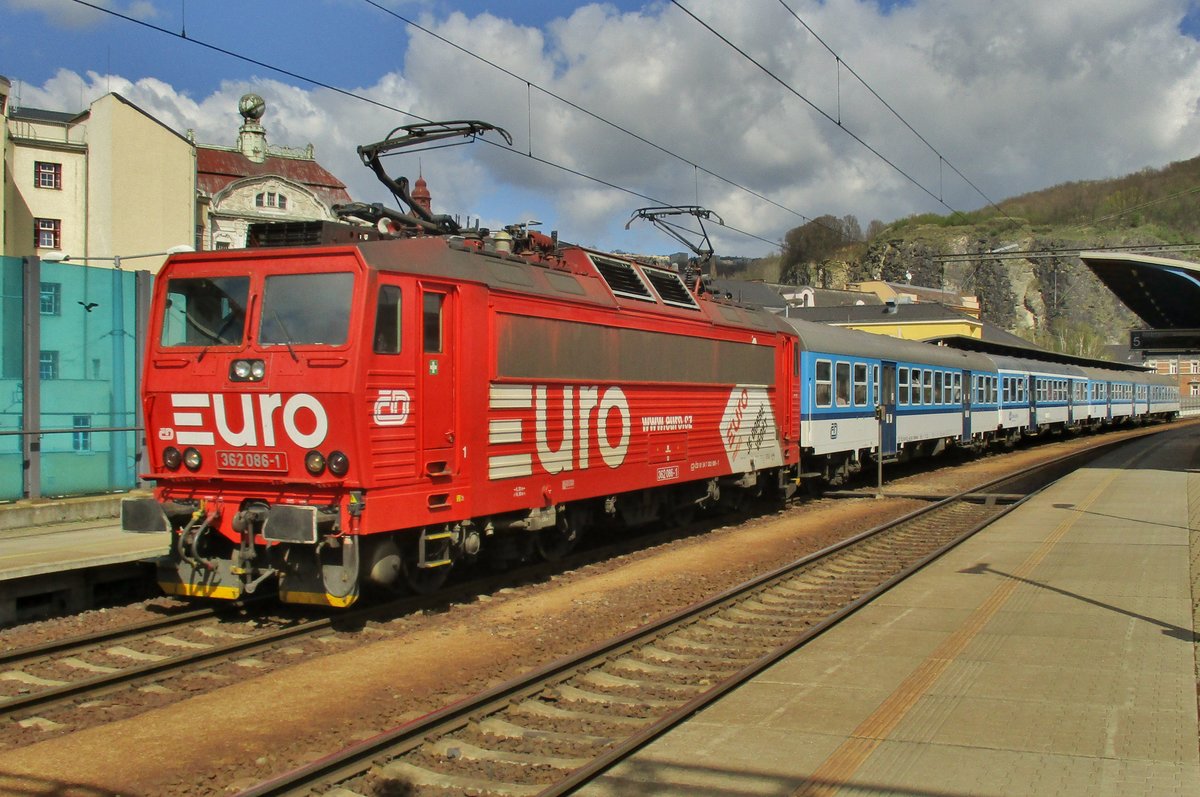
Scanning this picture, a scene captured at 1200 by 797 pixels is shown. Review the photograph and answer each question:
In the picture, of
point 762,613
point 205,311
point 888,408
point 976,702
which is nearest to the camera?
point 976,702

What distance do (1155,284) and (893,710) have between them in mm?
22985

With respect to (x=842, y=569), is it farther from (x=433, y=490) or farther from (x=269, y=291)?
(x=269, y=291)

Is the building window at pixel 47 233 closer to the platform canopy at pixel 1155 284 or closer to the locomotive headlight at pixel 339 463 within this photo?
the platform canopy at pixel 1155 284

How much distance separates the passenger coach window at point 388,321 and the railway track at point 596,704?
307cm

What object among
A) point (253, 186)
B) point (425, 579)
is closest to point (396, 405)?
point (425, 579)

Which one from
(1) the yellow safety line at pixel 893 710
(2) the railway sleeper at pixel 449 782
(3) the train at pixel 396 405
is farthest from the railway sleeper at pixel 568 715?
(3) the train at pixel 396 405

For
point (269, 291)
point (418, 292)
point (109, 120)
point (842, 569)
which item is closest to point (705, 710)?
point (418, 292)

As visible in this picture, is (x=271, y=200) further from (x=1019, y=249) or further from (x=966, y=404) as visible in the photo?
(x=1019, y=249)

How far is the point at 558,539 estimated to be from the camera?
12.3 metres

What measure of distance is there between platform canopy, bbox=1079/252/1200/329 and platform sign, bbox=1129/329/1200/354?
0.45 metres

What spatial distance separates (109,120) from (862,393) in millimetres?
33723

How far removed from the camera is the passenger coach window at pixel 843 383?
20000 millimetres

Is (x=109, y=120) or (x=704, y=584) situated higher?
(x=109, y=120)

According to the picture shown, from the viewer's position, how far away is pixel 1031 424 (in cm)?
3784
